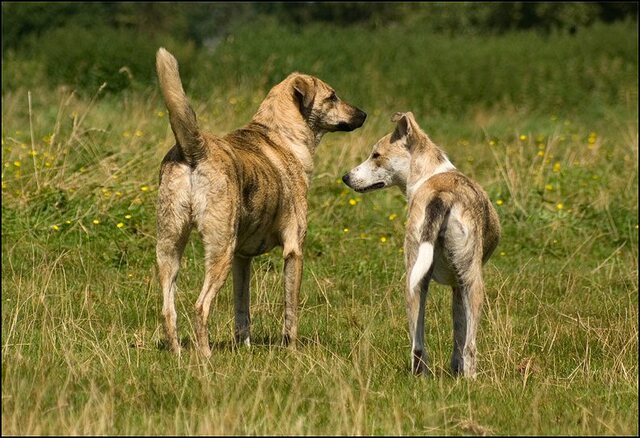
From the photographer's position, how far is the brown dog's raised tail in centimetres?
641

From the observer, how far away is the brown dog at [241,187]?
6.47m

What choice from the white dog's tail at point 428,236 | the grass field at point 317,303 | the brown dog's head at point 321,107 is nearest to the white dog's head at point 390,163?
the brown dog's head at point 321,107

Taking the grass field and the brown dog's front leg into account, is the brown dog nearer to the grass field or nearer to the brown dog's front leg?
the brown dog's front leg

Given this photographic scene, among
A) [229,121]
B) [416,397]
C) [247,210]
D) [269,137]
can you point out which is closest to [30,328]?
→ [247,210]

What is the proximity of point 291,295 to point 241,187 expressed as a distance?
968 millimetres

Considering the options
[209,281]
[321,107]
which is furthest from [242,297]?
[321,107]

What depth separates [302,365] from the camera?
20.1ft

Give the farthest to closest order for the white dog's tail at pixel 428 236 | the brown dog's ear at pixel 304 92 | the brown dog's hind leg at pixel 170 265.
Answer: the brown dog's ear at pixel 304 92 → the brown dog's hind leg at pixel 170 265 → the white dog's tail at pixel 428 236

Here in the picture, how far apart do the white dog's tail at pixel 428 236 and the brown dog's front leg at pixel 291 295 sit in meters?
1.23

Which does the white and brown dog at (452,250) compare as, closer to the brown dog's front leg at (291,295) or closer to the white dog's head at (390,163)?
the white dog's head at (390,163)

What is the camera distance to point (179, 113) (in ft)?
21.1

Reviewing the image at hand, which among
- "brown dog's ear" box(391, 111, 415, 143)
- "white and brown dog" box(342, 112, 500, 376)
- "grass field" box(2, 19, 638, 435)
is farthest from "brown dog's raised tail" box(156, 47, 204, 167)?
"brown dog's ear" box(391, 111, 415, 143)

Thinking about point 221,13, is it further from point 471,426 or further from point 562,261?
point 471,426

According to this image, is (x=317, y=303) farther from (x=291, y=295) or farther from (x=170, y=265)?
(x=170, y=265)
